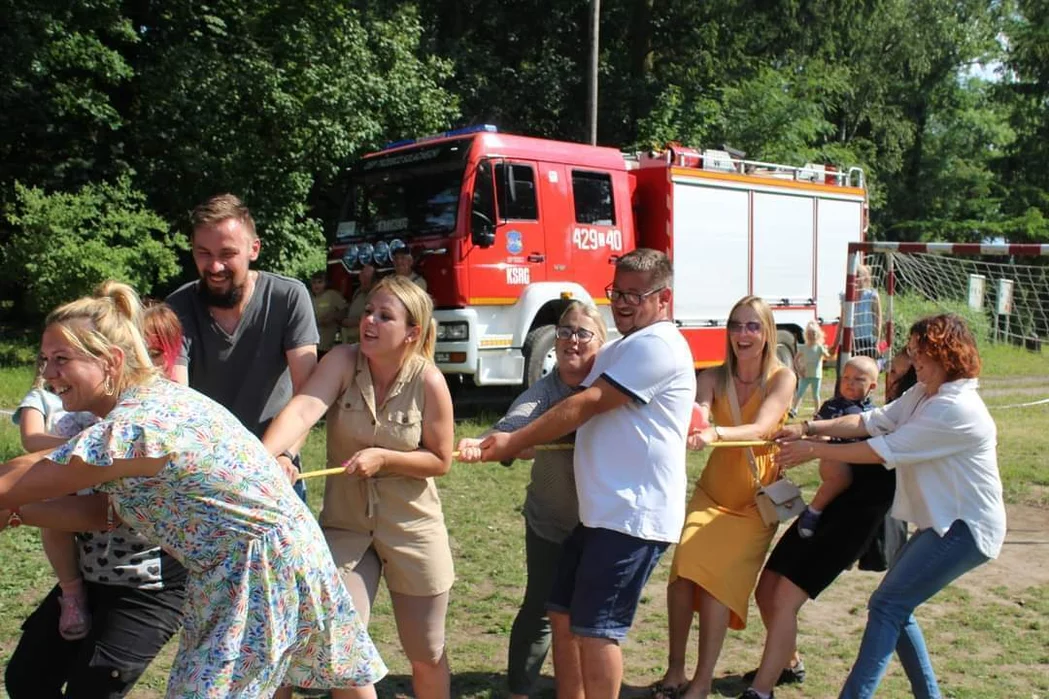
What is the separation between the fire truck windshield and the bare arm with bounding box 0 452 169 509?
875 cm

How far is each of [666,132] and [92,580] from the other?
20472mm

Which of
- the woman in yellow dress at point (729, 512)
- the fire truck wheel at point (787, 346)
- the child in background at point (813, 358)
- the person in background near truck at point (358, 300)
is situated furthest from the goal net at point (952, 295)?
the woman in yellow dress at point (729, 512)

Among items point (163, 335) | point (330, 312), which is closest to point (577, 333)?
point (163, 335)

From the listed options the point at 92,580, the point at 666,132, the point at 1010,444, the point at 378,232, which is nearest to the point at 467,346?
the point at 378,232

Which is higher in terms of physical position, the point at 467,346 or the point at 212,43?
the point at 212,43

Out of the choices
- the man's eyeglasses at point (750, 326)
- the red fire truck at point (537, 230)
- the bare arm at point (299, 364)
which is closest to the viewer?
the bare arm at point (299, 364)

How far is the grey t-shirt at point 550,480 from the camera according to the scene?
13.6 ft

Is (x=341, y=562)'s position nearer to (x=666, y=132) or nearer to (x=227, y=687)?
(x=227, y=687)

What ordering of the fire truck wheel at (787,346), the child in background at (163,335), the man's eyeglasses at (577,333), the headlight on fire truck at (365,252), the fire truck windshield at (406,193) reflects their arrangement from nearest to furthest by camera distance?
the child in background at (163,335), the man's eyeglasses at (577,333), the fire truck windshield at (406,193), the headlight on fire truck at (365,252), the fire truck wheel at (787,346)

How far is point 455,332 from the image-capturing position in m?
11.1

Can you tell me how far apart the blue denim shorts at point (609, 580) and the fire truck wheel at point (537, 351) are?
7.91 meters

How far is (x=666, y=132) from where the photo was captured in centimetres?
2245

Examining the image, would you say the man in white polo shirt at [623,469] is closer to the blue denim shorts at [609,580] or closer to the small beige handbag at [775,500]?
the blue denim shorts at [609,580]

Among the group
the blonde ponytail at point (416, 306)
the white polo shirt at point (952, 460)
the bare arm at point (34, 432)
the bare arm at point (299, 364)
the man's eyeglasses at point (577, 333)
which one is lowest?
the white polo shirt at point (952, 460)
